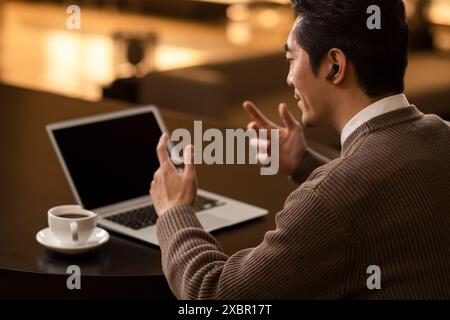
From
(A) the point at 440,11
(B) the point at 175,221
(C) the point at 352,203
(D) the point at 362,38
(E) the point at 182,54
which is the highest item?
(D) the point at 362,38

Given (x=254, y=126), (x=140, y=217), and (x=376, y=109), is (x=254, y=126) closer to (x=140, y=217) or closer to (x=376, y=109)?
(x=140, y=217)

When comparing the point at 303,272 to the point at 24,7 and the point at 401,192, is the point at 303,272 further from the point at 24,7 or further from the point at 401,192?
the point at 24,7

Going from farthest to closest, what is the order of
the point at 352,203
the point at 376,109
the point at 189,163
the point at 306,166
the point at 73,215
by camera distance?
the point at 306,166 → the point at 73,215 → the point at 189,163 → the point at 376,109 → the point at 352,203

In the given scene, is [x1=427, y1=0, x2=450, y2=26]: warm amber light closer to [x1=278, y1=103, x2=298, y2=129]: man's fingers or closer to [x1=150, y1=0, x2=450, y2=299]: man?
[x1=278, y1=103, x2=298, y2=129]: man's fingers

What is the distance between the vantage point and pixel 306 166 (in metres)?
2.08

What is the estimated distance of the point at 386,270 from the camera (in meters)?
1.45

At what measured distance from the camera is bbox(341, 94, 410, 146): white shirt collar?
154 centimetres

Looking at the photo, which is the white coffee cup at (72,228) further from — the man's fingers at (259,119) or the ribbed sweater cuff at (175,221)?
the man's fingers at (259,119)

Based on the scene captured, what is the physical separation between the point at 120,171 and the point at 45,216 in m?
0.22

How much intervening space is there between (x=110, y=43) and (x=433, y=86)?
3.87 meters

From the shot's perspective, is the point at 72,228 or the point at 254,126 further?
the point at 254,126

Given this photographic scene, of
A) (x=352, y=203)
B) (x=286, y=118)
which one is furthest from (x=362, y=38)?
(x=286, y=118)

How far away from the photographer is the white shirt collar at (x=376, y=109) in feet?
5.05
